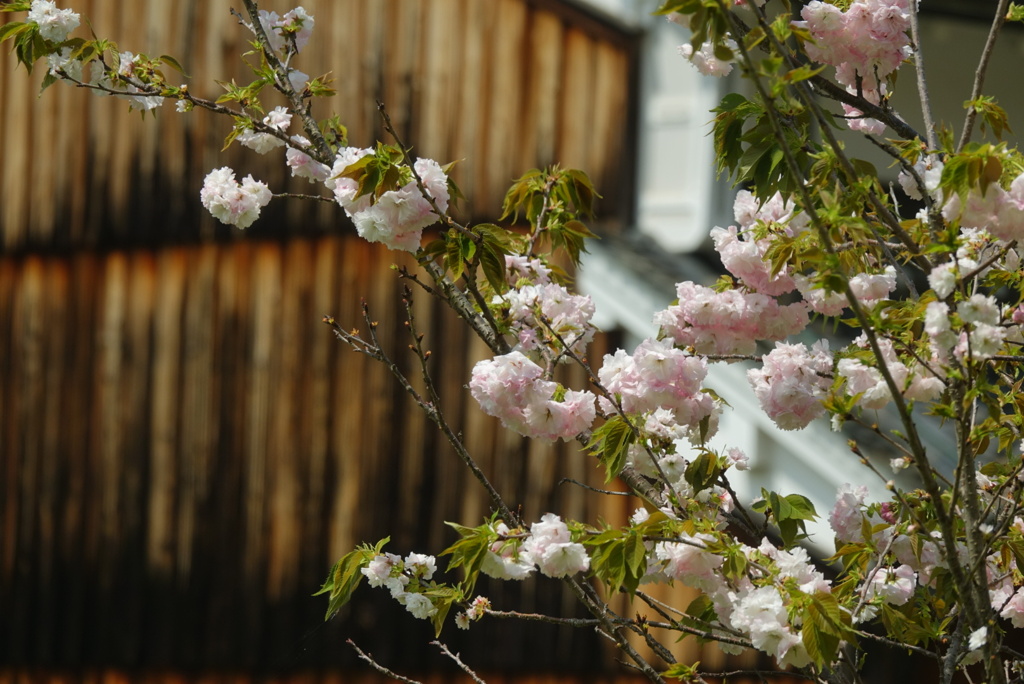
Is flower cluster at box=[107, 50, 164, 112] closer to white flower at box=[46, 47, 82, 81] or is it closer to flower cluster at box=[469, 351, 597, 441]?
white flower at box=[46, 47, 82, 81]

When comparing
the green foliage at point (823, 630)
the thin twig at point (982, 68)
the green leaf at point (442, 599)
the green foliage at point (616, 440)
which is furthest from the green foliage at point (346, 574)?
the thin twig at point (982, 68)

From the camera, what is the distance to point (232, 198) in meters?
2.53

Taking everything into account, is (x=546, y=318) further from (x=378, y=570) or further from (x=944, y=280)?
(x=944, y=280)

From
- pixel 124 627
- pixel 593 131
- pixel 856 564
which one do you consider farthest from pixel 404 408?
pixel 856 564

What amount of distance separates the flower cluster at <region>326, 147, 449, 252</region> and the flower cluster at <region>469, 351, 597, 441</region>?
28 cm

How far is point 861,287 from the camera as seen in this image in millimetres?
2125

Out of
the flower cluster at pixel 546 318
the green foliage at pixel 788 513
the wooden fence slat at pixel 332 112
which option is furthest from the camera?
the wooden fence slat at pixel 332 112

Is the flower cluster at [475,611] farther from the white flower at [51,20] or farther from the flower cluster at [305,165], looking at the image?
the white flower at [51,20]

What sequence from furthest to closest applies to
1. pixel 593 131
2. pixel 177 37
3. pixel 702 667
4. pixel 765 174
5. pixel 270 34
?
pixel 177 37
pixel 593 131
pixel 702 667
pixel 270 34
pixel 765 174

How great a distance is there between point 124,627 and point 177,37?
8.98 ft

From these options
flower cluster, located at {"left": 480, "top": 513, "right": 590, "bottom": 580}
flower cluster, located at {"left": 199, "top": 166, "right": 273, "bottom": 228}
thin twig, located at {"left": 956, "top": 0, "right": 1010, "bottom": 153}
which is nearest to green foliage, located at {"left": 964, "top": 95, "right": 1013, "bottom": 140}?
thin twig, located at {"left": 956, "top": 0, "right": 1010, "bottom": 153}

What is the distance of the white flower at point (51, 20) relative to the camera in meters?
2.26

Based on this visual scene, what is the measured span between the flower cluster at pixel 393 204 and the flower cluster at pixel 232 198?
1.57 ft

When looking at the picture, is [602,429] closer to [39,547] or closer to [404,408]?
[404,408]
